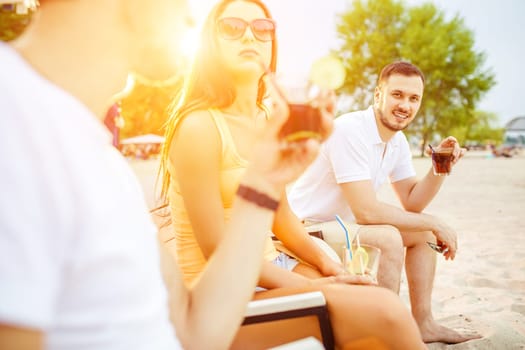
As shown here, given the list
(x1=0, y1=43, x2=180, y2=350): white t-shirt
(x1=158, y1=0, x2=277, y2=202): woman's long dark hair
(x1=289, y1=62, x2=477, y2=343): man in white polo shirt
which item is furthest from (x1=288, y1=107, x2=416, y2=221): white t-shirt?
(x1=0, y1=43, x2=180, y2=350): white t-shirt

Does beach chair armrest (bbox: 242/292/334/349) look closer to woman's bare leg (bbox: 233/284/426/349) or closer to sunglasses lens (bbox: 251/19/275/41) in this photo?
woman's bare leg (bbox: 233/284/426/349)

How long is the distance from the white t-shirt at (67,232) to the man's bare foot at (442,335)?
283 centimetres

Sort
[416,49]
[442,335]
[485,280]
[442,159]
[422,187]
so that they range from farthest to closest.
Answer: [416,49], [485,280], [422,187], [442,159], [442,335]

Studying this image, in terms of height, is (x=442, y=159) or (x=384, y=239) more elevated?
(x=442, y=159)

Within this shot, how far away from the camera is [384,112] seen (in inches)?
154

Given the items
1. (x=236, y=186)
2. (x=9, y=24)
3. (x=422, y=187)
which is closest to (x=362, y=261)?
(x=236, y=186)

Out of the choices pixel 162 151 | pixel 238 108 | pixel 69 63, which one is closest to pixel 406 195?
pixel 238 108

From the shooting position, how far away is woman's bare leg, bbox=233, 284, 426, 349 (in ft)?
5.16

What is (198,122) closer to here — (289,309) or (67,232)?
(289,309)

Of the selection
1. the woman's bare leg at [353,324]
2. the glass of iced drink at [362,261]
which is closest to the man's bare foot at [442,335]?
the glass of iced drink at [362,261]

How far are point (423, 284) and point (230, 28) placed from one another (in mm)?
2350

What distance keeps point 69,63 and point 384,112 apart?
3343mm

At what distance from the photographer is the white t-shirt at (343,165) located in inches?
135

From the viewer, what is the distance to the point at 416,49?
3709cm
